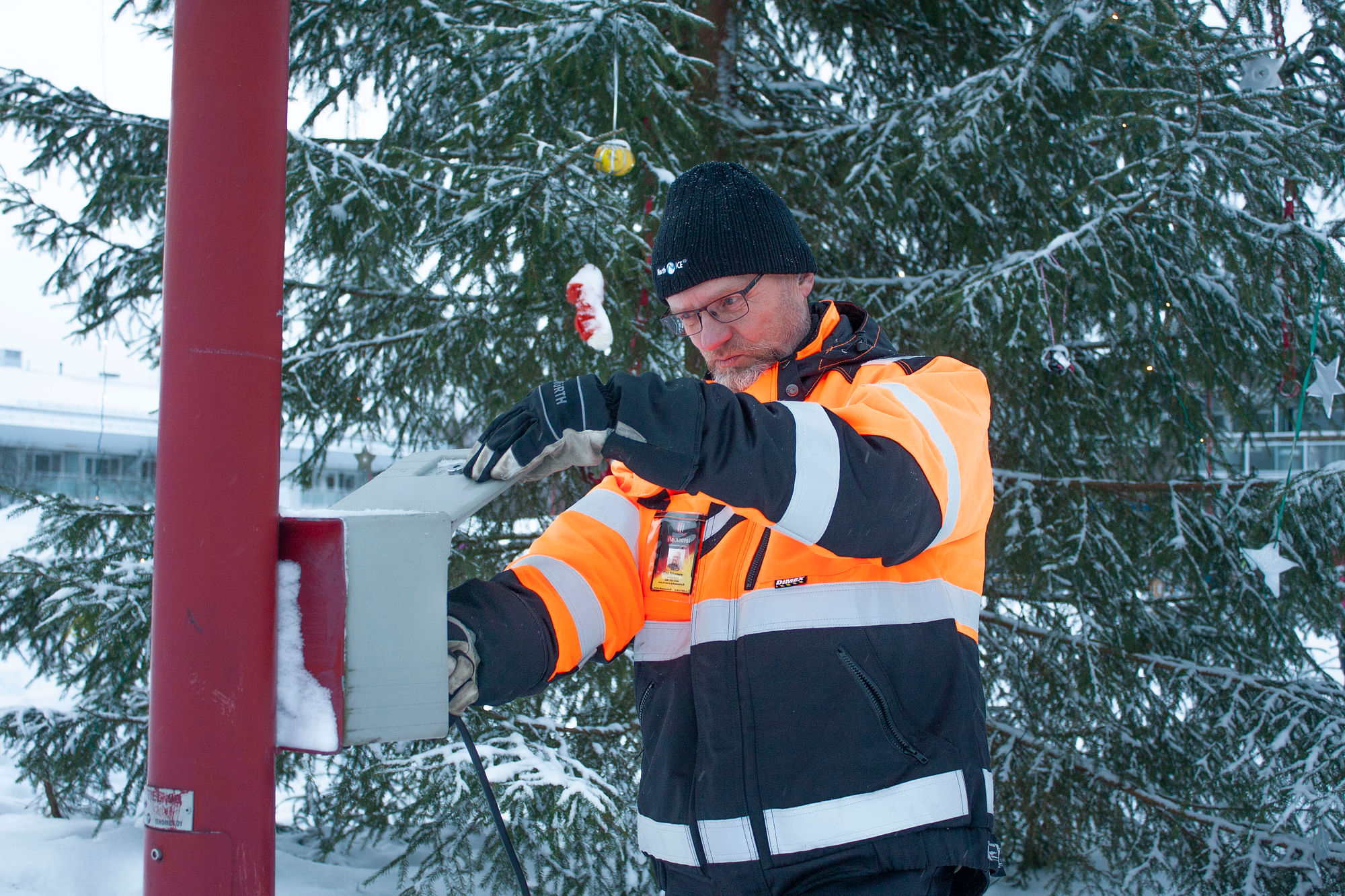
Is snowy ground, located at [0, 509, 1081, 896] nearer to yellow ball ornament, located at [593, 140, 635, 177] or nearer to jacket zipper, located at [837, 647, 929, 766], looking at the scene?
yellow ball ornament, located at [593, 140, 635, 177]

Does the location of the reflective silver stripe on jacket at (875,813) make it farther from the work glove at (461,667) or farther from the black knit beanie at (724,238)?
the black knit beanie at (724,238)

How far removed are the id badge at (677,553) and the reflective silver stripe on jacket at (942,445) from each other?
1.50 feet

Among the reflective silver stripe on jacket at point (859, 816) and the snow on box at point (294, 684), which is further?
the reflective silver stripe on jacket at point (859, 816)

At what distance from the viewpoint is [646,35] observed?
117 inches

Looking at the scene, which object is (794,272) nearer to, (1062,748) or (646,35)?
(646,35)

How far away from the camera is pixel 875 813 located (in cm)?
137

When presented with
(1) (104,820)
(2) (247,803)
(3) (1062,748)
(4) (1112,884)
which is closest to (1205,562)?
(3) (1062,748)

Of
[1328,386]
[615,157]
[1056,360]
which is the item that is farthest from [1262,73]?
[615,157]

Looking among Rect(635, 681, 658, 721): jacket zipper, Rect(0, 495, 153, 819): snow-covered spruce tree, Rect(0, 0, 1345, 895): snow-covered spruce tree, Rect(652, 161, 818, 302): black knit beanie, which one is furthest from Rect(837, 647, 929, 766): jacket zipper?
Rect(0, 495, 153, 819): snow-covered spruce tree

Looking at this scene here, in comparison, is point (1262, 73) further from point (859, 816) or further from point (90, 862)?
point (90, 862)

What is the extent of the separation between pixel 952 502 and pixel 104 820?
4530mm

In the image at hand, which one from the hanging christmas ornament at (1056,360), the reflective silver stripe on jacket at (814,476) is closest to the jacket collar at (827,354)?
the reflective silver stripe on jacket at (814,476)

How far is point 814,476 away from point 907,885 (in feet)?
2.18

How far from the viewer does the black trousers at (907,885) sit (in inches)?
53.4
